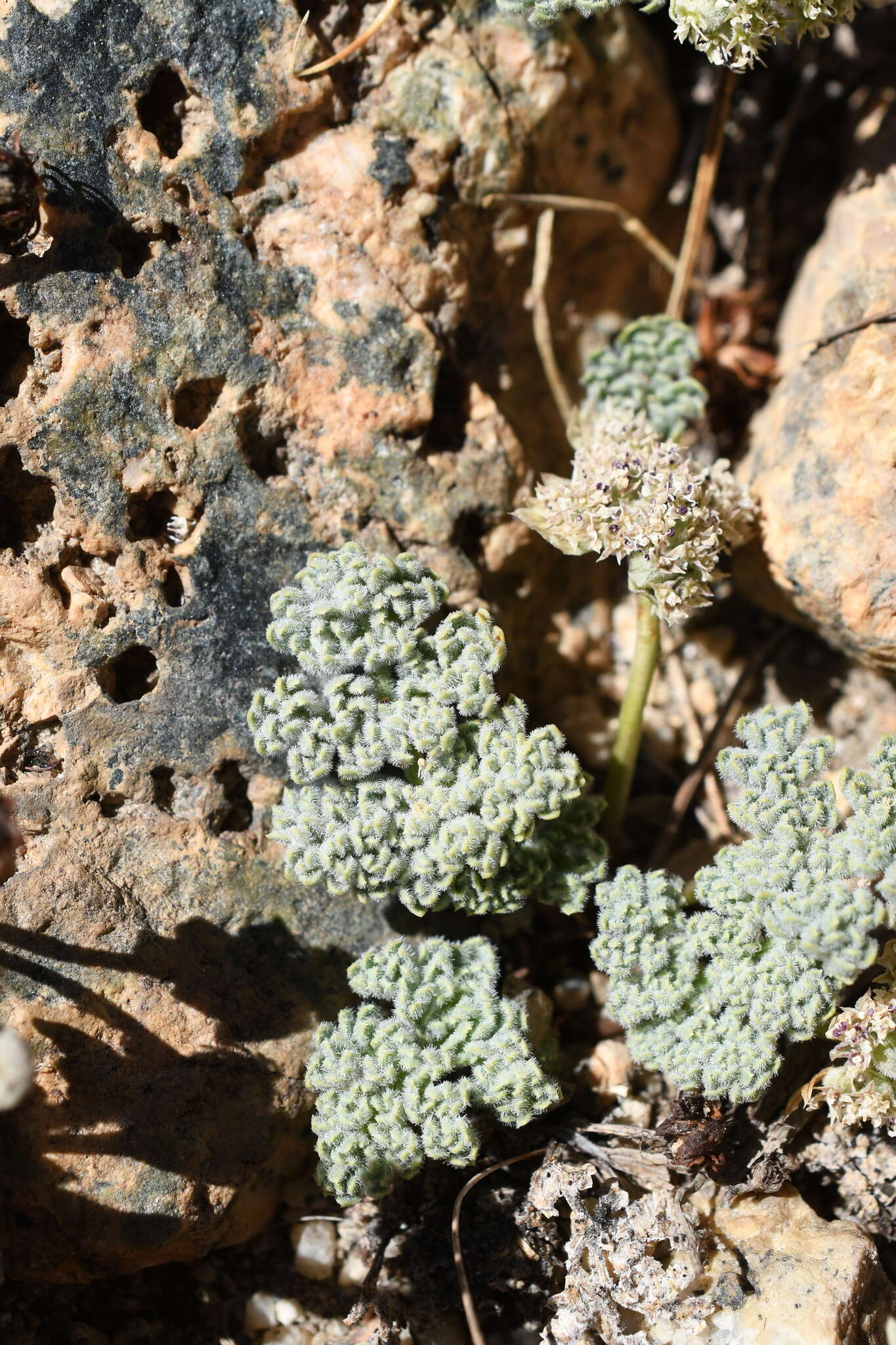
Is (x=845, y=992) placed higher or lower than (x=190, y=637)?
lower

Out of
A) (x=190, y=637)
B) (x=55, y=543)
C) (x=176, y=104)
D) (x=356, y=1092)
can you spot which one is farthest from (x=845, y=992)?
(x=176, y=104)

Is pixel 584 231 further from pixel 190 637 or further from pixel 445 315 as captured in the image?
pixel 190 637

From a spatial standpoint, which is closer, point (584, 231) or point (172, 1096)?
point (172, 1096)

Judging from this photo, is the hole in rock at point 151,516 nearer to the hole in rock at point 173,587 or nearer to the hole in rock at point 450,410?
the hole in rock at point 173,587

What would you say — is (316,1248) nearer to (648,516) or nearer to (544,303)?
(648,516)

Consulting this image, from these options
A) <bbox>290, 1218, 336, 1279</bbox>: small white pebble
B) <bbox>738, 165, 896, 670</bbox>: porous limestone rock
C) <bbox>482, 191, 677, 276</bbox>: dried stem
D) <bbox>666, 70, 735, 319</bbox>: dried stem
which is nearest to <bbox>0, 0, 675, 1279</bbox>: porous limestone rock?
<bbox>482, 191, 677, 276</bbox>: dried stem

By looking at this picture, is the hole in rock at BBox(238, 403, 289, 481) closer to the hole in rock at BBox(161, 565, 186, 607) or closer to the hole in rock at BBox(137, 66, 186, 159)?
the hole in rock at BBox(161, 565, 186, 607)

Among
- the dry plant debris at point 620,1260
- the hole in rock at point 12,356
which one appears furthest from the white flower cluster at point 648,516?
the dry plant debris at point 620,1260
